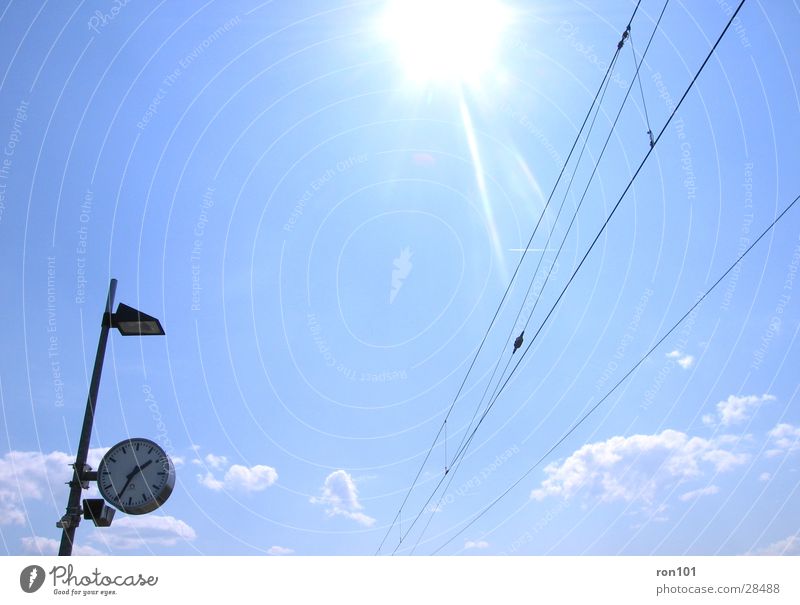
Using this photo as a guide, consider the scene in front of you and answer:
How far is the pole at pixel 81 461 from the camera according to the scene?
18.5ft

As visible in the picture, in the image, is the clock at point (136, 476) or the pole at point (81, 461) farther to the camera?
the clock at point (136, 476)

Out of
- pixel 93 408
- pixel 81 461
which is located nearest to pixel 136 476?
pixel 81 461

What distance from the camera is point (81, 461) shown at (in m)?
5.97

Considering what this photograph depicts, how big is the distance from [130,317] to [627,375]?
8.75 m

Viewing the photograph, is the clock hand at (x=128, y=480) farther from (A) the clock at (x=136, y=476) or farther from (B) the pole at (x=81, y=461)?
(B) the pole at (x=81, y=461)

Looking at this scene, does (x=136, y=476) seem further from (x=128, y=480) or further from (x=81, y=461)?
(x=81, y=461)

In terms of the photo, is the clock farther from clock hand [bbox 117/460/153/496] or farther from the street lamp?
the street lamp

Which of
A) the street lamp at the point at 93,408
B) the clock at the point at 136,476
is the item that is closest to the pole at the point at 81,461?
the street lamp at the point at 93,408

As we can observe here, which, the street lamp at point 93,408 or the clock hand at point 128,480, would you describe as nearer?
the street lamp at point 93,408

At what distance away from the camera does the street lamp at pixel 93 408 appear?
5.68 m

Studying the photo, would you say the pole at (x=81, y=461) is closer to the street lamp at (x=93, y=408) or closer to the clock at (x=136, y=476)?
the street lamp at (x=93, y=408)

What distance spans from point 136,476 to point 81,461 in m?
0.57
